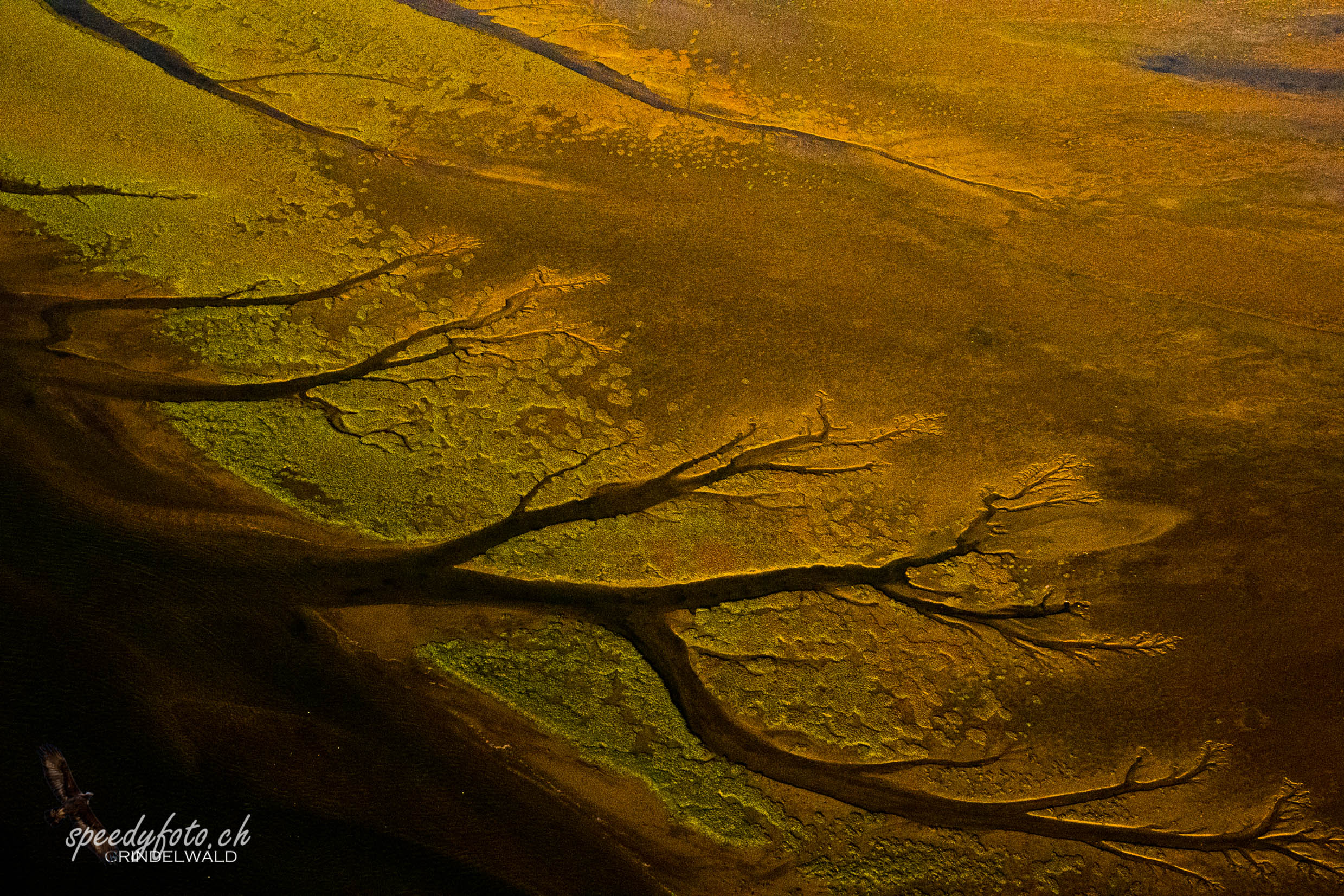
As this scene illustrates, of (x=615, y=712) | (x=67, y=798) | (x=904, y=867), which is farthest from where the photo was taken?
(x=615, y=712)

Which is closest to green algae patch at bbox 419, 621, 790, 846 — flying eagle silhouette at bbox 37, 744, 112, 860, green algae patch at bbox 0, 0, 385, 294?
flying eagle silhouette at bbox 37, 744, 112, 860

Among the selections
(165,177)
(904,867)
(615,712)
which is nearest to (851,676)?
(904,867)

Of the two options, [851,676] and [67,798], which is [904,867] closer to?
[851,676]

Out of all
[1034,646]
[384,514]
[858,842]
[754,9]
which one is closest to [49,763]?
[384,514]

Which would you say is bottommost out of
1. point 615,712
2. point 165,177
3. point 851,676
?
point 615,712

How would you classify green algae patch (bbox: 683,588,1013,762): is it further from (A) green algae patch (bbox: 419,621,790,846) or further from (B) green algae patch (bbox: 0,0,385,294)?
(B) green algae patch (bbox: 0,0,385,294)

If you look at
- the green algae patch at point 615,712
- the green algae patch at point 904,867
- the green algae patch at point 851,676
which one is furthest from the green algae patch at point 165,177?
the green algae patch at point 904,867

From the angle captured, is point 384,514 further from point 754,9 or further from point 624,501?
point 754,9
